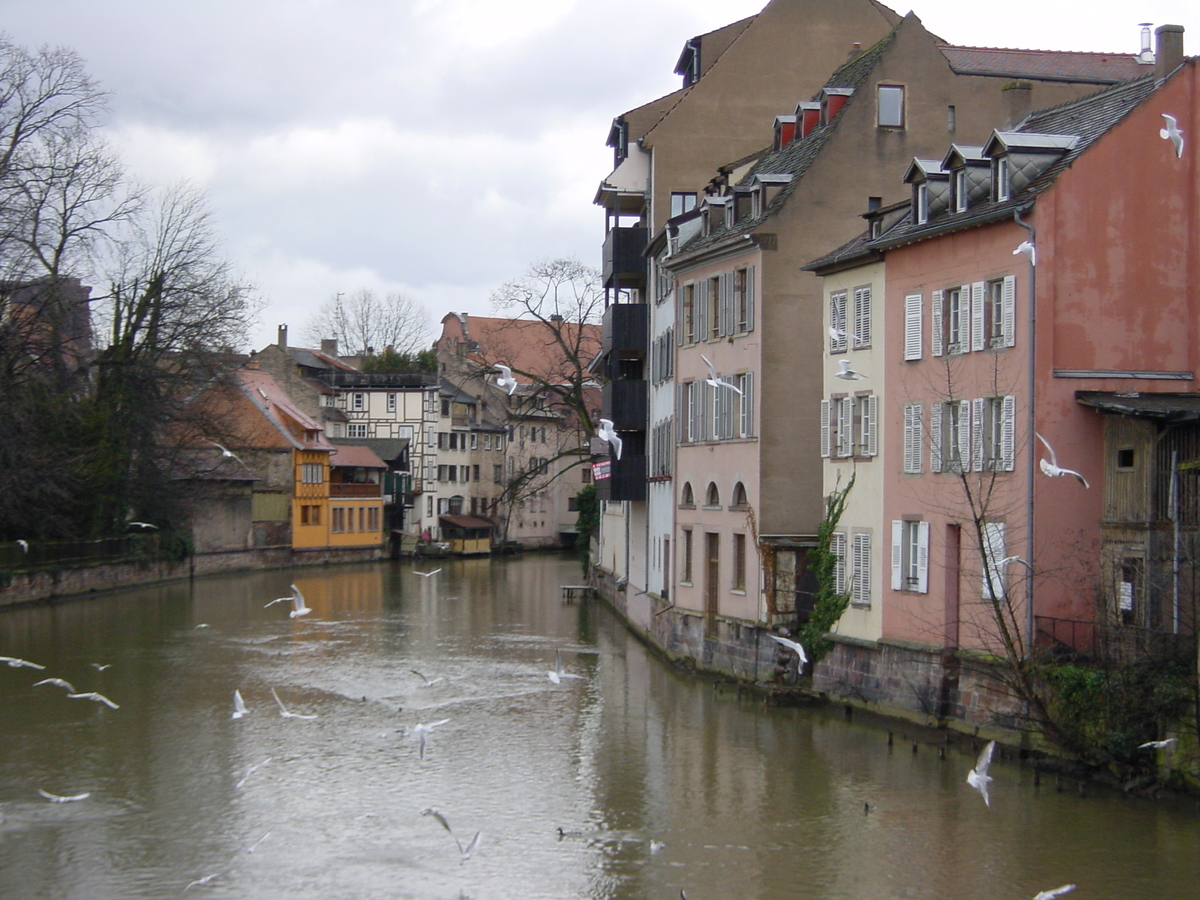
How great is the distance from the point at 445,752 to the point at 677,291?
1367 centimetres

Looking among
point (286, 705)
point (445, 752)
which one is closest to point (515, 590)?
point (286, 705)

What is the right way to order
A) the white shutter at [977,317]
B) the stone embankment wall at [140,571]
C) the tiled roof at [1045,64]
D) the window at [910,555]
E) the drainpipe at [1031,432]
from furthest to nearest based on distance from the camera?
the stone embankment wall at [140,571], the tiled roof at [1045,64], the window at [910,555], the white shutter at [977,317], the drainpipe at [1031,432]

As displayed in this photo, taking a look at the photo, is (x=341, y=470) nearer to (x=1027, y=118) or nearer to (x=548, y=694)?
(x=548, y=694)

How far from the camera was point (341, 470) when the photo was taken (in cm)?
7450

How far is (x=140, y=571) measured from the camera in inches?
2114

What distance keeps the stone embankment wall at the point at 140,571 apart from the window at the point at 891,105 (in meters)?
27.9

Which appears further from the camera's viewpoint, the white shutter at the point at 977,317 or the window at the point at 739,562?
the window at the point at 739,562

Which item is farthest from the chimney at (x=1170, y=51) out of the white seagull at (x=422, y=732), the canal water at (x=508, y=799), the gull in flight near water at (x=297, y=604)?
the gull in flight near water at (x=297, y=604)

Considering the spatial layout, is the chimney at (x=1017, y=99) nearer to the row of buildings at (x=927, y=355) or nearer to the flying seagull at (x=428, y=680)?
the row of buildings at (x=927, y=355)

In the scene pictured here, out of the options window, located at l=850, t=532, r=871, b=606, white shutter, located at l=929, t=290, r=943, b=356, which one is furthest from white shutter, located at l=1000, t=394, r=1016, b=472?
window, located at l=850, t=532, r=871, b=606

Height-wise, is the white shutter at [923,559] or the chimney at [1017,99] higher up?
→ the chimney at [1017,99]

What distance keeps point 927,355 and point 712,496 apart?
8249mm

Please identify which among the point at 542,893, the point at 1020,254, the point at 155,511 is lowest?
the point at 542,893

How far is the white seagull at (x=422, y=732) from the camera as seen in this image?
66.1 feet
